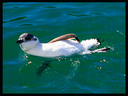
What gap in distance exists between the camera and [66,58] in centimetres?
652

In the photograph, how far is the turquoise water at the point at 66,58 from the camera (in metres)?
5.66

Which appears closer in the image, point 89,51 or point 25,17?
point 89,51

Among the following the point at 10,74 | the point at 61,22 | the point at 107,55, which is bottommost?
the point at 10,74

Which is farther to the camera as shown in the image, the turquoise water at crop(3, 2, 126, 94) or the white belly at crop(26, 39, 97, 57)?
the white belly at crop(26, 39, 97, 57)

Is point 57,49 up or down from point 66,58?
up

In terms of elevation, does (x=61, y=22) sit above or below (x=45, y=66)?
above

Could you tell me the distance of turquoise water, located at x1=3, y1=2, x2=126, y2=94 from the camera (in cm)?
566

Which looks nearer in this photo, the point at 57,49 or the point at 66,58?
the point at 57,49

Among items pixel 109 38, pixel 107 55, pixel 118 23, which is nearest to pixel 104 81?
pixel 107 55

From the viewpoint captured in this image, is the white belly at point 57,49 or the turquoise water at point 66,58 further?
the white belly at point 57,49

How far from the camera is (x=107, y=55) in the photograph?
22.3 feet

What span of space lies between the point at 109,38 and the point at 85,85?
311 centimetres

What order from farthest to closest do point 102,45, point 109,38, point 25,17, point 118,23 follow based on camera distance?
point 25,17 < point 118,23 < point 109,38 < point 102,45

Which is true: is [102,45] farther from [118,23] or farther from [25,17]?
[25,17]
